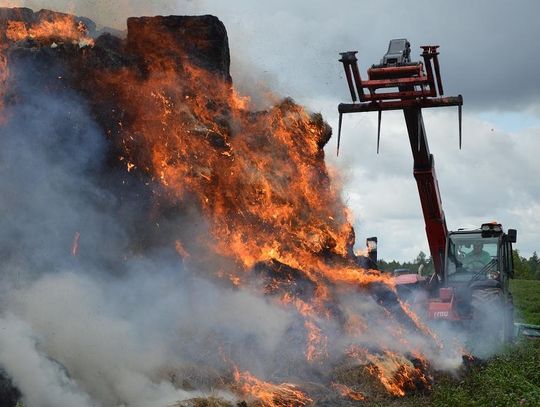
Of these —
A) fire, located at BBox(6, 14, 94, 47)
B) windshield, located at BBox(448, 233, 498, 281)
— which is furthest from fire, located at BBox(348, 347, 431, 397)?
fire, located at BBox(6, 14, 94, 47)

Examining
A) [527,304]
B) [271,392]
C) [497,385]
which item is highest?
[527,304]

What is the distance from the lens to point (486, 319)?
53.5ft

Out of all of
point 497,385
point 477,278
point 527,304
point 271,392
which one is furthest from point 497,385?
point 527,304

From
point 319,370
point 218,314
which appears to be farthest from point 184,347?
point 319,370

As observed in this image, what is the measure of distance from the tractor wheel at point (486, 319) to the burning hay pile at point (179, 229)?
58.8 inches

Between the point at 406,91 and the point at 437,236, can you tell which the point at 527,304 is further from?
the point at 406,91

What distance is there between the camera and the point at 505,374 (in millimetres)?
13508

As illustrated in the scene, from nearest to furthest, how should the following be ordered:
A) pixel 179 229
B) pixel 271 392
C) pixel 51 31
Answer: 1. pixel 271 392
2. pixel 51 31
3. pixel 179 229

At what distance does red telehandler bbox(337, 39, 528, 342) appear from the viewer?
13.4 meters

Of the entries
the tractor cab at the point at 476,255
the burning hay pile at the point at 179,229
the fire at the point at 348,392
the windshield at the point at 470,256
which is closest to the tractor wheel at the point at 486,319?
the tractor cab at the point at 476,255

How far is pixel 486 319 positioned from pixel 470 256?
210 centimetres

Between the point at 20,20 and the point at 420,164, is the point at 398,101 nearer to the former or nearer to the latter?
the point at 420,164

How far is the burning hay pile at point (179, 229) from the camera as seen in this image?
507 inches

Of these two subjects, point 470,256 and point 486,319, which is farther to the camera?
point 470,256
